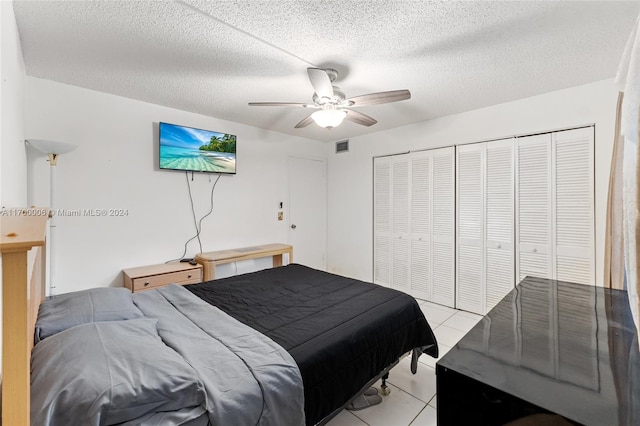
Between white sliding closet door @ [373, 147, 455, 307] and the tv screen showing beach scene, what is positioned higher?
the tv screen showing beach scene

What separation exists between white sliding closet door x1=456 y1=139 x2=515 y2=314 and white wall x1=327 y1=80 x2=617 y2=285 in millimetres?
244

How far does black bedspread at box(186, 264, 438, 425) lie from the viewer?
4.46ft

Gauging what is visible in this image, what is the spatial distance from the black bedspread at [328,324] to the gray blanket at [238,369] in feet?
0.31

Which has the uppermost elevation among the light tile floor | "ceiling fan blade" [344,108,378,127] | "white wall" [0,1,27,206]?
"ceiling fan blade" [344,108,378,127]

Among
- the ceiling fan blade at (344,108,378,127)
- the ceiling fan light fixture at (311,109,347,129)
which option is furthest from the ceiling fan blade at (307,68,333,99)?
the ceiling fan blade at (344,108,378,127)

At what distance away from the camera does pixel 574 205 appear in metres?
2.68

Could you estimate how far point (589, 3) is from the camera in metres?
1.55

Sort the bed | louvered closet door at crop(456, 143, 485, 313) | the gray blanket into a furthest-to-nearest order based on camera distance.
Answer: louvered closet door at crop(456, 143, 485, 313)
the gray blanket
the bed

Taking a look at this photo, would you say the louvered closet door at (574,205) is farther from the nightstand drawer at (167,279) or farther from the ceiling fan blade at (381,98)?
the nightstand drawer at (167,279)

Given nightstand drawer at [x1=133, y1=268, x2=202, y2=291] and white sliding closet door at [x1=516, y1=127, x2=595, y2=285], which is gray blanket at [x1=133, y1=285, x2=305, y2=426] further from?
white sliding closet door at [x1=516, y1=127, x2=595, y2=285]

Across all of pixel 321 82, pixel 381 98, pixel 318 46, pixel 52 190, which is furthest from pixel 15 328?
pixel 52 190

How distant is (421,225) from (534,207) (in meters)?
1.25

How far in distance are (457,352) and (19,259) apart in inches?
47.6

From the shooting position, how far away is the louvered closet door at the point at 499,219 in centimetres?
305
